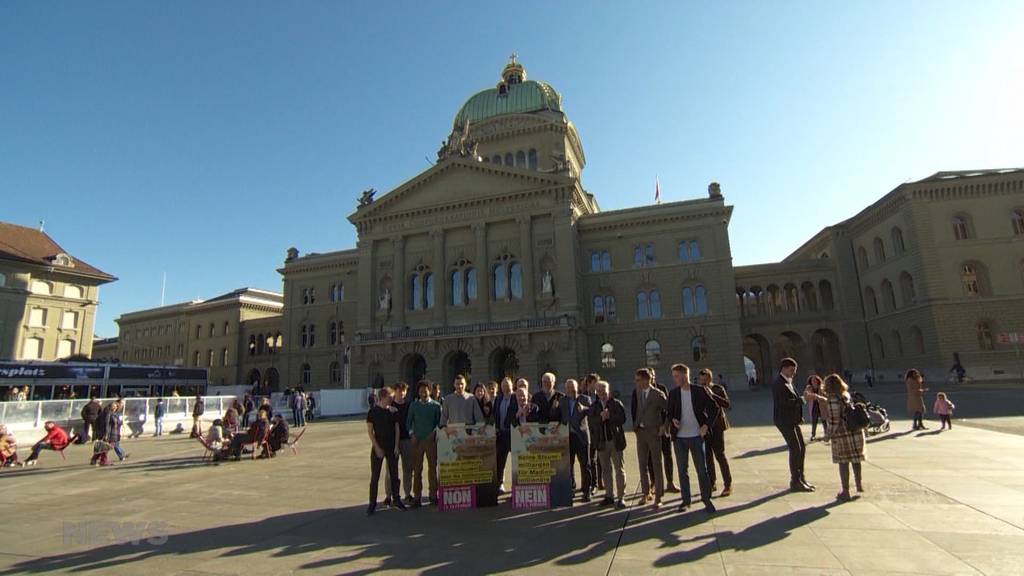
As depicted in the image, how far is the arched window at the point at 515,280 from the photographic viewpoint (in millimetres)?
44812

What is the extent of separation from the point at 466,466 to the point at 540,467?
125cm

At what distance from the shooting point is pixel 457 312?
4603cm

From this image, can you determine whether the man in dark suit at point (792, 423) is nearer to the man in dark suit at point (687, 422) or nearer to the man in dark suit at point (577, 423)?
the man in dark suit at point (687, 422)

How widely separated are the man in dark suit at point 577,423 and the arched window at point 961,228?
4283 centimetres

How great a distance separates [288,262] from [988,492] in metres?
60.7

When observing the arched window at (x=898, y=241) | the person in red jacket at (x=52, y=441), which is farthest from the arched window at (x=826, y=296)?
the person in red jacket at (x=52, y=441)

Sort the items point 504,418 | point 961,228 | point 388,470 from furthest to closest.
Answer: point 961,228, point 504,418, point 388,470

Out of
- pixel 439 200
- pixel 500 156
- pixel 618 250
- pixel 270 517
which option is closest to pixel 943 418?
pixel 270 517

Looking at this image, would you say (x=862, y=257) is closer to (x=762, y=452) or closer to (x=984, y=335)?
(x=984, y=335)

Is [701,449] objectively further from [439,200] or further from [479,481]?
[439,200]

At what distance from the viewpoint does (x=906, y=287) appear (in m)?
41.4

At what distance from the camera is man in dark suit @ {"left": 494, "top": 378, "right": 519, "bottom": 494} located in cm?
988

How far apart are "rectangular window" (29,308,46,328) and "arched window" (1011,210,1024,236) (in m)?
78.7

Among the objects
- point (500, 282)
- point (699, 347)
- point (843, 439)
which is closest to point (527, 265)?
point (500, 282)
